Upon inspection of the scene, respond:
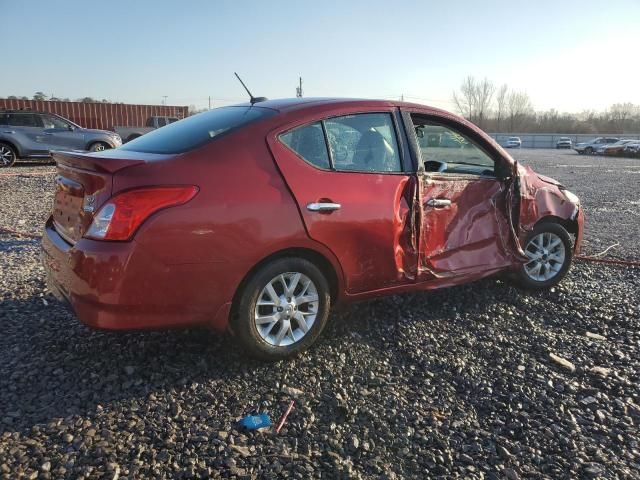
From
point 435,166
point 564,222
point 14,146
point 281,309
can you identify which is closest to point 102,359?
point 281,309

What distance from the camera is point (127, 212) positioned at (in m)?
2.64

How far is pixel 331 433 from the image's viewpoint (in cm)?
256

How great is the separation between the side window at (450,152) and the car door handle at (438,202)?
298mm

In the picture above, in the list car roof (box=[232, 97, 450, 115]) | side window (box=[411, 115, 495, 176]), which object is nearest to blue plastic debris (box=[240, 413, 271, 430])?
car roof (box=[232, 97, 450, 115])

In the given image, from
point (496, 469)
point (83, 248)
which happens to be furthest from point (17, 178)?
point (496, 469)

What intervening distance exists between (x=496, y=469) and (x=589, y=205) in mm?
10064

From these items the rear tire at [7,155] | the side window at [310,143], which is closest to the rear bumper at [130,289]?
the side window at [310,143]

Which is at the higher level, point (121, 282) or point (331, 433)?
point (121, 282)

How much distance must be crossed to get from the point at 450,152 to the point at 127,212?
2811mm

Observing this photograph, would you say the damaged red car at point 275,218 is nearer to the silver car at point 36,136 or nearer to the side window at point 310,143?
the side window at point 310,143

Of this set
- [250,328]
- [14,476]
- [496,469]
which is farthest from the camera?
[250,328]

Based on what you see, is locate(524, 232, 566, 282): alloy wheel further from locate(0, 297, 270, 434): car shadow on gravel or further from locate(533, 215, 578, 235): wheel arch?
locate(0, 297, 270, 434): car shadow on gravel

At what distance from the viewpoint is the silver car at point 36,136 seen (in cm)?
1477

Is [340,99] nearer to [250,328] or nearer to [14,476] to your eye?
[250,328]
